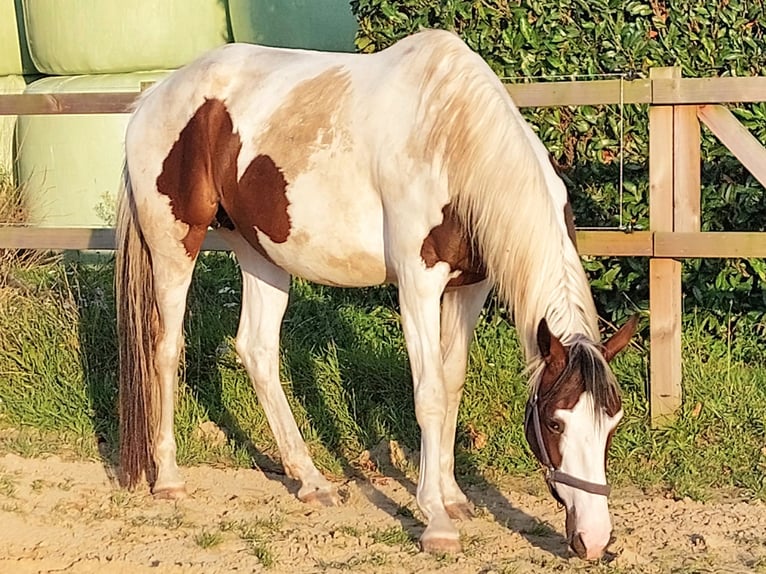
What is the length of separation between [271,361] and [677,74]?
6.74 ft

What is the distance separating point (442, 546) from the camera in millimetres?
4152

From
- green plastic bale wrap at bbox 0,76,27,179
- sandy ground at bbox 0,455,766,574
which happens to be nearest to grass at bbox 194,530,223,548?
sandy ground at bbox 0,455,766,574

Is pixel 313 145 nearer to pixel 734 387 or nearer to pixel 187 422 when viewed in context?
pixel 187 422

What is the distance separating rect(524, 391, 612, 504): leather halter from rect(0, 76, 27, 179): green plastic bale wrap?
481 cm

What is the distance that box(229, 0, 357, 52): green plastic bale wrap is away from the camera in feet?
28.3

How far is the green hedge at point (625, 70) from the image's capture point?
222 inches

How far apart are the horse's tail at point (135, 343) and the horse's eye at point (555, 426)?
2004mm

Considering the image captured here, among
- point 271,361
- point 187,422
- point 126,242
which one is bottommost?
point 187,422

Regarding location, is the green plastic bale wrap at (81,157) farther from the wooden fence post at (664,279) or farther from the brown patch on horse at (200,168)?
the wooden fence post at (664,279)

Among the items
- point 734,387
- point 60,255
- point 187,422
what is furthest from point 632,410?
point 60,255

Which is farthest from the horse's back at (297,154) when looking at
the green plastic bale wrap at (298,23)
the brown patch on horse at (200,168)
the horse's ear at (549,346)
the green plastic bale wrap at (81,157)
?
the green plastic bale wrap at (81,157)

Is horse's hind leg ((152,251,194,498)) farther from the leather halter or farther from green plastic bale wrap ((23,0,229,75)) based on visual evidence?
green plastic bale wrap ((23,0,229,75))

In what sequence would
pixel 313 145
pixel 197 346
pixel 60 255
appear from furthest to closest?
pixel 60 255, pixel 197 346, pixel 313 145

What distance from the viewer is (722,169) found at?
5.81m
